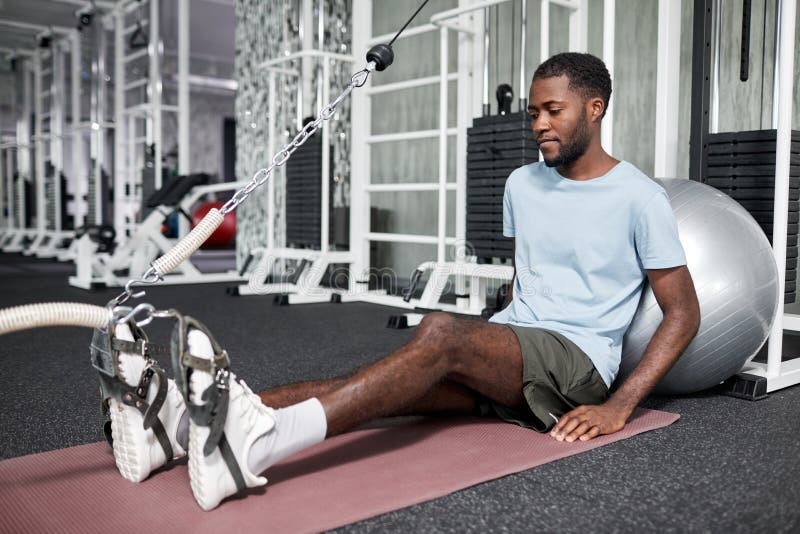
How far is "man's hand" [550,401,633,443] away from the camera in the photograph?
1694mm

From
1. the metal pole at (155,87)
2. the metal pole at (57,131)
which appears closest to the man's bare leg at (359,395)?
the metal pole at (155,87)

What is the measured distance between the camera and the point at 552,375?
5.51 feet

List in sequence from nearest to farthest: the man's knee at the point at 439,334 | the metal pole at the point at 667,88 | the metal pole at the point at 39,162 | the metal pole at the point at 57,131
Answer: the man's knee at the point at 439,334, the metal pole at the point at 667,88, the metal pole at the point at 57,131, the metal pole at the point at 39,162

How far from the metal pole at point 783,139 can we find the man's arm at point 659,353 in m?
0.57

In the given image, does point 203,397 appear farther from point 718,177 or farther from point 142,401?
point 718,177

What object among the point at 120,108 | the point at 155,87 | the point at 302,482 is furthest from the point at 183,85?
the point at 302,482

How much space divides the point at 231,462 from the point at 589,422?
0.84 meters

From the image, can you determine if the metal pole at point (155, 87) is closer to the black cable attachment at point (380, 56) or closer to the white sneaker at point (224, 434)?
the black cable attachment at point (380, 56)

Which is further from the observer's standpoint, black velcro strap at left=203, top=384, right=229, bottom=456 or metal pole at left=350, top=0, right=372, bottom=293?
metal pole at left=350, top=0, right=372, bottom=293

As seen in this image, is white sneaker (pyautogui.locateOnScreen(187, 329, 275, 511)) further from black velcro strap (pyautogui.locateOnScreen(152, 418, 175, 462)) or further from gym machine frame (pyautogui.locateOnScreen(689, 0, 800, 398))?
gym machine frame (pyautogui.locateOnScreen(689, 0, 800, 398))

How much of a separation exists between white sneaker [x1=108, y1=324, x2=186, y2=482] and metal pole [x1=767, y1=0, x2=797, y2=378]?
1691mm

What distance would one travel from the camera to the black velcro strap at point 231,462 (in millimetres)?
1292

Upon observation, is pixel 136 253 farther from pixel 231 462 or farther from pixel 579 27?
pixel 231 462

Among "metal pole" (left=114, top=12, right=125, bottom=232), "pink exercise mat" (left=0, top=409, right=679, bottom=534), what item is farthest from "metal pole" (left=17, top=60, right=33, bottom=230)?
"pink exercise mat" (left=0, top=409, right=679, bottom=534)
